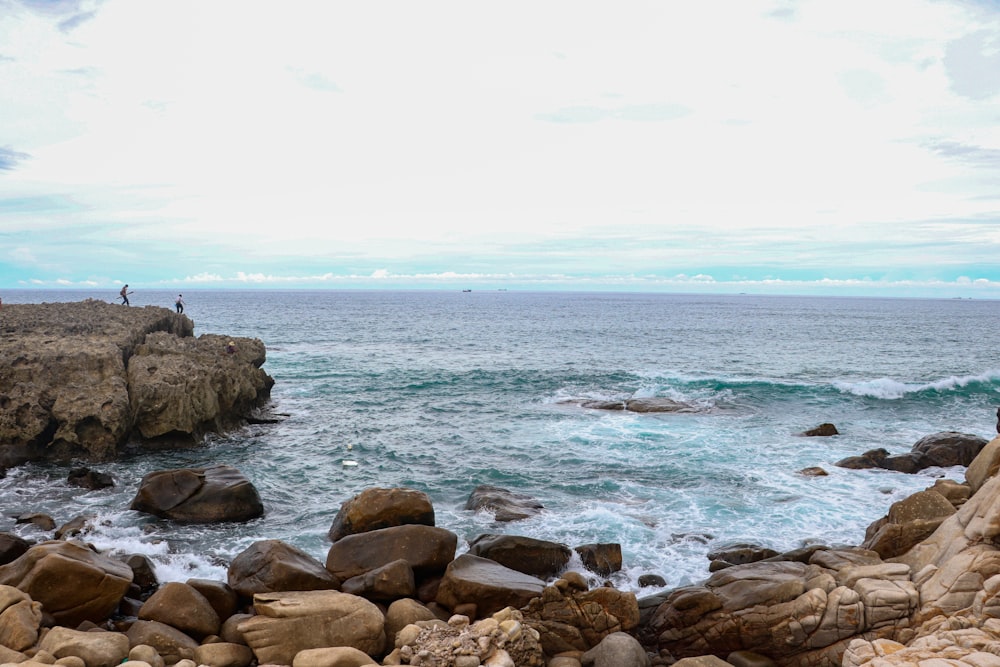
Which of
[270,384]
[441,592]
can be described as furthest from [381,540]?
[270,384]

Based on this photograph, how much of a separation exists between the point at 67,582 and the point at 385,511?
7.03m

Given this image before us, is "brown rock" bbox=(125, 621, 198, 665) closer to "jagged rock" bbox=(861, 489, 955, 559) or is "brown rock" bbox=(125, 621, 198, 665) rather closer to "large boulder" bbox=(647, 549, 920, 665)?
"large boulder" bbox=(647, 549, 920, 665)

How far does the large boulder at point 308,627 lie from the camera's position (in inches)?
484

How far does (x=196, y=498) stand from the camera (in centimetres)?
2033

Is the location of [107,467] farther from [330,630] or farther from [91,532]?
[330,630]

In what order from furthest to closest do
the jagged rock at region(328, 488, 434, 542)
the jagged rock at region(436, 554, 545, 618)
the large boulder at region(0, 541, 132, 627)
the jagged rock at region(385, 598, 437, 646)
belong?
the jagged rock at region(328, 488, 434, 542) < the jagged rock at region(436, 554, 545, 618) < the jagged rock at region(385, 598, 437, 646) < the large boulder at region(0, 541, 132, 627)

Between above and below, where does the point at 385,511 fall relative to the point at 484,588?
above

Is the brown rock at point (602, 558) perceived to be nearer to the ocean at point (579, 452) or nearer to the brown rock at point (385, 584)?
the ocean at point (579, 452)

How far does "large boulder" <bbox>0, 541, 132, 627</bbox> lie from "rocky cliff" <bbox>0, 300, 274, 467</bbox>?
46.7 ft

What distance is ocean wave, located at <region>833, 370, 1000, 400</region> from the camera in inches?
1686

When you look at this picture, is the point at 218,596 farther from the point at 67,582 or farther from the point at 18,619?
the point at 18,619

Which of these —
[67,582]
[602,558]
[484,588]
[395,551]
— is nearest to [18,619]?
[67,582]

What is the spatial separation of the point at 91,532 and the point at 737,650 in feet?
57.3

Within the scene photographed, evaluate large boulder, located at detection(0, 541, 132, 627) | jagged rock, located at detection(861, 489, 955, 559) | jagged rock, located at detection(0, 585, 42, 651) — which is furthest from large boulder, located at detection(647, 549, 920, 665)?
jagged rock, located at detection(0, 585, 42, 651)
